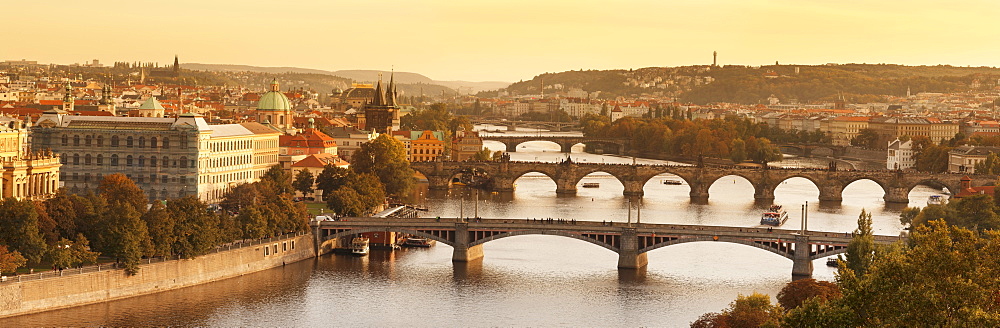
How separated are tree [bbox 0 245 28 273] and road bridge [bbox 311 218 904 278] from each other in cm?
1431

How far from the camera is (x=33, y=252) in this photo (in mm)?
44219

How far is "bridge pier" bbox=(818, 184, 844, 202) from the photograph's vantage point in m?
84.5

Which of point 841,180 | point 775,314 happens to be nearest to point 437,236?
point 775,314

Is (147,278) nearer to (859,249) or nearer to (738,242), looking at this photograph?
(738,242)

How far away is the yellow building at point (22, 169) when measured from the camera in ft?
172

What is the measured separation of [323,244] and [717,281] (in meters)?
13.3

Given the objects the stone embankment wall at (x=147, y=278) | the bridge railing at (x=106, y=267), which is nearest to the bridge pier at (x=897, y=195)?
the stone embankment wall at (x=147, y=278)

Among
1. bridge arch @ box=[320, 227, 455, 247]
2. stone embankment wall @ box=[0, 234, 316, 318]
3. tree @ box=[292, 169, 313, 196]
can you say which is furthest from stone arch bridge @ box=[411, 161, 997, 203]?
stone embankment wall @ box=[0, 234, 316, 318]

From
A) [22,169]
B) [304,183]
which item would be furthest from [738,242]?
[304,183]

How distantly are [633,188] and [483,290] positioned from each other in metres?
39.2

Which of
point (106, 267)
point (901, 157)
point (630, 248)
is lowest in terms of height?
point (106, 267)

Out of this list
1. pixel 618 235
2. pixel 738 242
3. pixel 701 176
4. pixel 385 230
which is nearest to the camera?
pixel 738 242

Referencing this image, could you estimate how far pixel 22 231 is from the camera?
44.6 meters

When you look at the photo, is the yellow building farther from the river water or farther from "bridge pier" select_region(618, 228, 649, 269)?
"bridge pier" select_region(618, 228, 649, 269)
